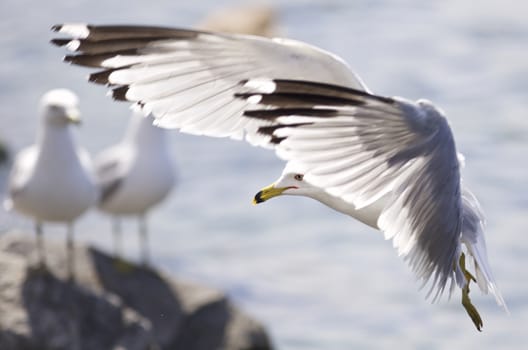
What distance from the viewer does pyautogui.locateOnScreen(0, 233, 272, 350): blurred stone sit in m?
5.91

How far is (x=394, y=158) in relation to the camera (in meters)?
3.43

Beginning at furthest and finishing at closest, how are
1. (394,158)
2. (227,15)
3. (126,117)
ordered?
(227,15) → (126,117) → (394,158)

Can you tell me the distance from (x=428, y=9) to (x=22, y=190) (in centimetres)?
652

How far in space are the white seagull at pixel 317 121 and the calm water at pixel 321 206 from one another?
391cm

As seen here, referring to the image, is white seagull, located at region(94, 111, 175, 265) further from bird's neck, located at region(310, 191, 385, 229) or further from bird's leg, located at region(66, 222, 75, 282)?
bird's neck, located at region(310, 191, 385, 229)

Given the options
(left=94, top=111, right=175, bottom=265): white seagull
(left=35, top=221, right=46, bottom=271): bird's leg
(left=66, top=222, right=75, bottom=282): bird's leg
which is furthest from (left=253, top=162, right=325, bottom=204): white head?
(left=94, top=111, right=175, bottom=265): white seagull

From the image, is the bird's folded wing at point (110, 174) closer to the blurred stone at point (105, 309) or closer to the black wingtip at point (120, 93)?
the blurred stone at point (105, 309)

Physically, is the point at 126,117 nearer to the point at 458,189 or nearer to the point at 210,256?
the point at 210,256

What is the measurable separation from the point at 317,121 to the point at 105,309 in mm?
3064

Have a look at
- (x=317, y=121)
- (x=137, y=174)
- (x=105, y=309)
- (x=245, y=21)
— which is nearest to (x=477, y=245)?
(x=317, y=121)

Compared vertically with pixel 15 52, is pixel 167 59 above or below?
above

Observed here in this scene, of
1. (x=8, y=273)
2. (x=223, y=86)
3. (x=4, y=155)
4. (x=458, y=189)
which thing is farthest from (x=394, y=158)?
(x=4, y=155)

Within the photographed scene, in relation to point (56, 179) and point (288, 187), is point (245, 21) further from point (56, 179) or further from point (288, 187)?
point (288, 187)

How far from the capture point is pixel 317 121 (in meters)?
3.31
